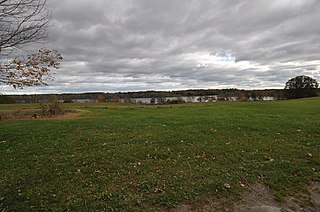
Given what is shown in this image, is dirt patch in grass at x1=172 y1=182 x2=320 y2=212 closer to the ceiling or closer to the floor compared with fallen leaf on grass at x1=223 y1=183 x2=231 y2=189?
closer to the floor

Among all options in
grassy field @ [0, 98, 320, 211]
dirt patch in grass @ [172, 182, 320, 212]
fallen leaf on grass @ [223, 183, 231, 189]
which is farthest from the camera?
fallen leaf on grass @ [223, 183, 231, 189]

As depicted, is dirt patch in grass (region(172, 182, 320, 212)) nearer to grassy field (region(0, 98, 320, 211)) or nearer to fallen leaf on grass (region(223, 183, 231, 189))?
grassy field (region(0, 98, 320, 211))

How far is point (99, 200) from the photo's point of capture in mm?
4062

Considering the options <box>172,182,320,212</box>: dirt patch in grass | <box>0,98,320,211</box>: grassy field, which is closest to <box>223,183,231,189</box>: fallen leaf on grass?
<box>0,98,320,211</box>: grassy field

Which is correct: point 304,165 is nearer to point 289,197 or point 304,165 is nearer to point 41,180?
point 289,197

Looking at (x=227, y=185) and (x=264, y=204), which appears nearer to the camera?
(x=264, y=204)

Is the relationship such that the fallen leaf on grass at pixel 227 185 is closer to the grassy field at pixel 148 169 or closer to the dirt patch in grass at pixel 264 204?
the grassy field at pixel 148 169

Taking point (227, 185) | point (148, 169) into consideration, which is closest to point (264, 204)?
point (227, 185)

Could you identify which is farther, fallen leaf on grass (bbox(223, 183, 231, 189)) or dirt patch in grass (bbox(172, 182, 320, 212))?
fallen leaf on grass (bbox(223, 183, 231, 189))

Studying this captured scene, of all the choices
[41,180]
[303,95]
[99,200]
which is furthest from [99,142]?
[303,95]

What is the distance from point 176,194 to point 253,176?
82.5 inches

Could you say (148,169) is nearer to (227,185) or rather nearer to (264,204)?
(227,185)

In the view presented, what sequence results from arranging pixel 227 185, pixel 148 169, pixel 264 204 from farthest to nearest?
pixel 148 169, pixel 227 185, pixel 264 204

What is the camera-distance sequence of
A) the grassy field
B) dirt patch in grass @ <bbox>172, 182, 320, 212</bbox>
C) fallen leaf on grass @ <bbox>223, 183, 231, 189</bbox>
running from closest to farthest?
dirt patch in grass @ <bbox>172, 182, 320, 212</bbox>, the grassy field, fallen leaf on grass @ <bbox>223, 183, 231, 189</bbox>
